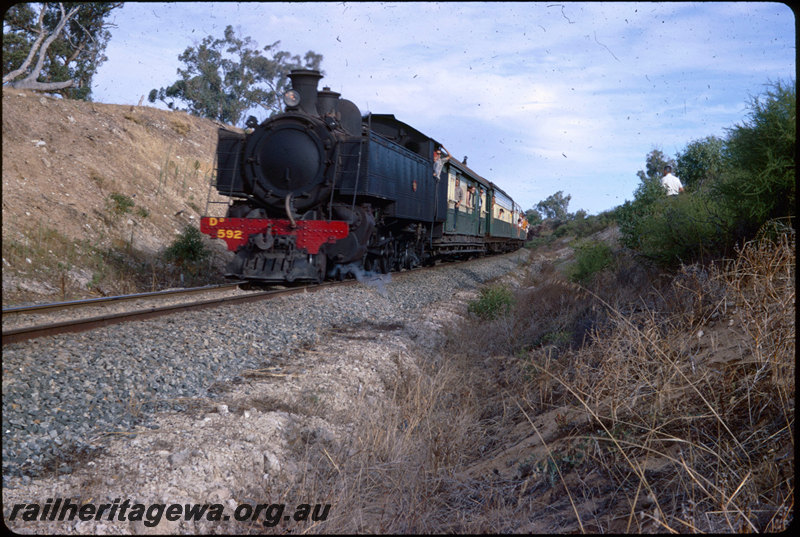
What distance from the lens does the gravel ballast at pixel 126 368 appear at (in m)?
3.30

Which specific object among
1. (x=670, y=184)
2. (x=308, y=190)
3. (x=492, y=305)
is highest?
(x=670, y=184)

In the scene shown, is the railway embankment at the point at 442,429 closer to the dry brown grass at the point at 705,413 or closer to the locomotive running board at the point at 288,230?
the dry brown grass at the point at 705,413

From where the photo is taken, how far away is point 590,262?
36.4 ft

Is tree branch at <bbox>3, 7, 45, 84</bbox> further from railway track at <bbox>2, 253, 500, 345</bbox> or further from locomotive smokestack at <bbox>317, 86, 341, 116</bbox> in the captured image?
railway track at <bbox>2, 253, 500, 345</bbox>

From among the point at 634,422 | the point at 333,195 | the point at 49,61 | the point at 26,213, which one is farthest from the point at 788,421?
the point at 49,61

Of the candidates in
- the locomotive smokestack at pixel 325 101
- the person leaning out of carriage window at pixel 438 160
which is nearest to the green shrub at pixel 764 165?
the locomotive smokestack at pixel 325 101

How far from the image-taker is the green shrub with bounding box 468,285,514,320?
8.90m

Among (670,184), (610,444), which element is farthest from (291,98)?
(610,444)

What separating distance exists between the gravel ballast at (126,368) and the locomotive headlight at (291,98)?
3.93m

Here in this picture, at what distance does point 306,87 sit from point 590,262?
647cm

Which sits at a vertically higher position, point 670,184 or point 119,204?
point 670,184

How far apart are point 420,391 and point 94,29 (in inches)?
908

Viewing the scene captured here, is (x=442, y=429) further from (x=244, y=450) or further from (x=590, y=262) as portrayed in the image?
(x=590, y=262)

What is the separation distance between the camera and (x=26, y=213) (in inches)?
443
